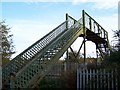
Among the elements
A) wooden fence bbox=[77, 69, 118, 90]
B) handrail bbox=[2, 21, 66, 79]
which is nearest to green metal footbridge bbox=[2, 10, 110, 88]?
handrail bbox=[2, 21, 66, 79]

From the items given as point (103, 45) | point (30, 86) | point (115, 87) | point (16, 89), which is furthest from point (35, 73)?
point (103, 45)

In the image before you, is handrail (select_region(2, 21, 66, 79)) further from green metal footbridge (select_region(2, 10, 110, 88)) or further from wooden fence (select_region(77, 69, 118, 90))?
wooden fence (select_region(77, 69, 118, 90))

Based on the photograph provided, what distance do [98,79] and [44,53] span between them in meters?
4.02

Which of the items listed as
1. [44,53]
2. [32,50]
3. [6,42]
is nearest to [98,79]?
[44,53]

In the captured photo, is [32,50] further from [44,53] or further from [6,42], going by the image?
[6,42]

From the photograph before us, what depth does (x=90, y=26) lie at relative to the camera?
2641 centimetres

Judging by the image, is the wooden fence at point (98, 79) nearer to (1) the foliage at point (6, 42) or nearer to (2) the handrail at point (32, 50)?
(2) the handrail at point (32, 50)

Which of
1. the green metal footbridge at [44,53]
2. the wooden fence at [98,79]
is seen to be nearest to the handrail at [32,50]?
the green metal footbridge at [44,53]

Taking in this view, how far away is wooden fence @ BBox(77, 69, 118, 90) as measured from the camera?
1381 cm

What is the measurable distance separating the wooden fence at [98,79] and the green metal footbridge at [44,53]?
2.17m

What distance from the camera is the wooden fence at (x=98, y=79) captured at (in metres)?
13.8

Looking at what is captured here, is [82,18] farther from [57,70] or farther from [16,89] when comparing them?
[16,89]

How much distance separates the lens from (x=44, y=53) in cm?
1692

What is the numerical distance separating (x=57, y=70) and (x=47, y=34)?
276 centimetres
